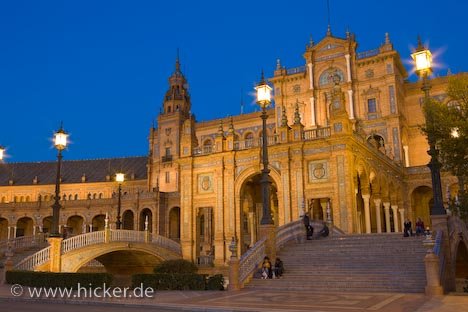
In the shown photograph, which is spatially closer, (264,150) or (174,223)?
(264,150)

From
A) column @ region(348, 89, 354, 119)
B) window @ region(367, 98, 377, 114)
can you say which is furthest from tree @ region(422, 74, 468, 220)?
column @ region(348, 89, 354, 119)

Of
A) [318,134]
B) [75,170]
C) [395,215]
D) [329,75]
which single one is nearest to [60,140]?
[318,134]

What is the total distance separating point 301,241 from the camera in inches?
1073

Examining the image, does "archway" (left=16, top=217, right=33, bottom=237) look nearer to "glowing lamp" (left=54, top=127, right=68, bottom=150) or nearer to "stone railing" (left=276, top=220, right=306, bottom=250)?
"glowing lamp" (left=54, top=127, right=68, bottom=150)

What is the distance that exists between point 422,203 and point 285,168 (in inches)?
898

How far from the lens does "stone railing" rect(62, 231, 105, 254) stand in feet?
93.6

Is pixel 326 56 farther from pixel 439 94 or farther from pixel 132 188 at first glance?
pixel 132 188

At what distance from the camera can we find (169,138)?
72750 millimetres

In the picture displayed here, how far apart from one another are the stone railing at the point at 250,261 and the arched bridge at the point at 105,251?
11.9 m

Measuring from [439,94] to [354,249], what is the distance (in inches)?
1393

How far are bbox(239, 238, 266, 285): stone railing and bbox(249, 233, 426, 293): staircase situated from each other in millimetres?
515

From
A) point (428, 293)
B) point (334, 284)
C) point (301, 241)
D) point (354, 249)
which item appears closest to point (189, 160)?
point (301, 241)

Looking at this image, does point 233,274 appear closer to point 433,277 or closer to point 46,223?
point 433,277

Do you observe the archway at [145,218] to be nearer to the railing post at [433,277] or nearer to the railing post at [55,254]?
the railing post at [55,254]
